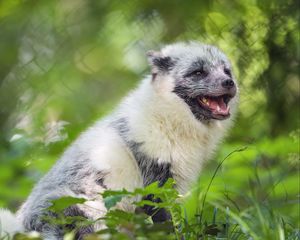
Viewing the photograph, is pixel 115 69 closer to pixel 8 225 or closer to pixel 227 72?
pixel 227 72

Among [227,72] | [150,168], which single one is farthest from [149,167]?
[227,72]

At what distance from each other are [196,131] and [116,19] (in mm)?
1840

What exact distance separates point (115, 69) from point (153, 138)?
2068 mm

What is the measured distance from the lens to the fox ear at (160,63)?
5.71 metres

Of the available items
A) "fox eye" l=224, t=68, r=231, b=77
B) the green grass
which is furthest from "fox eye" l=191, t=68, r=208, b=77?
the green grass

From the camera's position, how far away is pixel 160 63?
573 cm

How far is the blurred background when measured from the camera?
6621 millimetres

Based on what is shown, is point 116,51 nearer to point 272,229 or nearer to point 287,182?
point 287,182

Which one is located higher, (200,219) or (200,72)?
(200,72)

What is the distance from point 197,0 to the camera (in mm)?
7027

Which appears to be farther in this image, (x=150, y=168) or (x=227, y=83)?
(x=227, y=83)

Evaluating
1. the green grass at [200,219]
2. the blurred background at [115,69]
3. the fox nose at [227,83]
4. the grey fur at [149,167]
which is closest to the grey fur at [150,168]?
the grey fur at [149,167]

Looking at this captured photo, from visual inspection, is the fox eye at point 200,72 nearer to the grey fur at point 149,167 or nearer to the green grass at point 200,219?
the grey fur at point 149,167

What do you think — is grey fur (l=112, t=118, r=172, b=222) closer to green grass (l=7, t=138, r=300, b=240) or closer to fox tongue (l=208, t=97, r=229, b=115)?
green grass (l=7, t=138, r=300, b=240)
